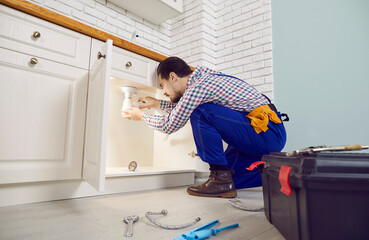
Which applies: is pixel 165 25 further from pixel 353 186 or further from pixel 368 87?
pixel 353 186

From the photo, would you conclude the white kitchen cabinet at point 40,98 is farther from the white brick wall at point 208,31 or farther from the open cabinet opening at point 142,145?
the white brick wall at point 208,31

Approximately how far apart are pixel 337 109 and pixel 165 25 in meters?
1.91

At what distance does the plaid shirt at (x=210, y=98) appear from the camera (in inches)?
52.6

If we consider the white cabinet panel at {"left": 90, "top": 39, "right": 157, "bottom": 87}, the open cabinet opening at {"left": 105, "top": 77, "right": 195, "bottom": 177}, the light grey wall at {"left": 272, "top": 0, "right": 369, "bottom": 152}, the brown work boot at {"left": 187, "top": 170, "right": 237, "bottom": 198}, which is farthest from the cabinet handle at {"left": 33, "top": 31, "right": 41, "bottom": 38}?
the light grey wall at {"left": 272, "top": 0, "right": 369, "bottom": 152}

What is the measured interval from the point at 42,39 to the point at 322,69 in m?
1.82

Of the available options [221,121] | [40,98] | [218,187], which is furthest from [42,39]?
[218,187]

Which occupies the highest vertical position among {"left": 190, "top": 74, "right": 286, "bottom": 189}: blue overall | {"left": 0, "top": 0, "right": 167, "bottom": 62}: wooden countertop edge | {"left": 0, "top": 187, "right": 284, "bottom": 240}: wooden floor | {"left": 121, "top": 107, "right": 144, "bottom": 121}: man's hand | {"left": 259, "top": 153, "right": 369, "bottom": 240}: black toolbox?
{"left": 0, "top": 0, "right": 167, "bottom": 62}: wooden countertop edge

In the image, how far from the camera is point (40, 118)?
1146 millimetres

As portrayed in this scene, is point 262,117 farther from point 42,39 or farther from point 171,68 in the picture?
point 42,39

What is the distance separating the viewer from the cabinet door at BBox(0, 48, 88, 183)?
1059 millimetres

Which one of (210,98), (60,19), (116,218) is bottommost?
(116,218)

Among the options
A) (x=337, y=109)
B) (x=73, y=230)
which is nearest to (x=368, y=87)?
(x=337, y=109)

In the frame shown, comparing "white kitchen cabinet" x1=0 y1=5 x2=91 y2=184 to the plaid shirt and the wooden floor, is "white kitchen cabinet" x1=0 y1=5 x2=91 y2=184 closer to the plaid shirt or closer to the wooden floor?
the wooden floor

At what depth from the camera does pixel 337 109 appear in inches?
68.4
